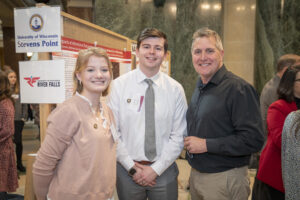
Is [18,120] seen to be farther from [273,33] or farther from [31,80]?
[273,33]

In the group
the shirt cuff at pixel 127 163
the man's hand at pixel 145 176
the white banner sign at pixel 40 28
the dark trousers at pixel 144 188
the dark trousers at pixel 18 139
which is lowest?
the dark trousers at pixel 18 139

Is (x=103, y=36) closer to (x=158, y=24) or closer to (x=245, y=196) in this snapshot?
(x=245, y=196)

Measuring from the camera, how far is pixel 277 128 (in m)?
1.95

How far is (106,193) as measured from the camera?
5.03 feet

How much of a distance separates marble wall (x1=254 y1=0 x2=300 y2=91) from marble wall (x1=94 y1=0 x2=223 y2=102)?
0.81m

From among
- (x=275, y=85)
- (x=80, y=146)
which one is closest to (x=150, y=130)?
(x=80, y=146)

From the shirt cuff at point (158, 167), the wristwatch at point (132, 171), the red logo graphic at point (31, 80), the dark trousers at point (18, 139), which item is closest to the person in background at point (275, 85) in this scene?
the shirt cuff at point (158, 167)

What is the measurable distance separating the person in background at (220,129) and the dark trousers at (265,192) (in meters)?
0.48

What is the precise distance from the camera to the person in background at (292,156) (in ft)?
4.58

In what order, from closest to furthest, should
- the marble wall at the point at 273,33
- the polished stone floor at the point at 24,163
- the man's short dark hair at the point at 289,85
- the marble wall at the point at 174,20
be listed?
1. the man's short dark hair at the point at 289,85
2. the polished stone floor at the point at 24,163
3. the marble wall at the point at 273,33
4. the marble wall at the point at 174,20

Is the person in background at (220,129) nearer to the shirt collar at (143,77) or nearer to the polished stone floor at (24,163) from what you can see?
the shirt collar at (143,77)

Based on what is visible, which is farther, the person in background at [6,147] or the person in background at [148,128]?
the person in background at [6,147]

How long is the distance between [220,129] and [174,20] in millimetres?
4231

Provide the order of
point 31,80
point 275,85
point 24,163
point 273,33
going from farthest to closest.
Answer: point 24,163 → point 273,33 → point 275,85 → point 31,80
